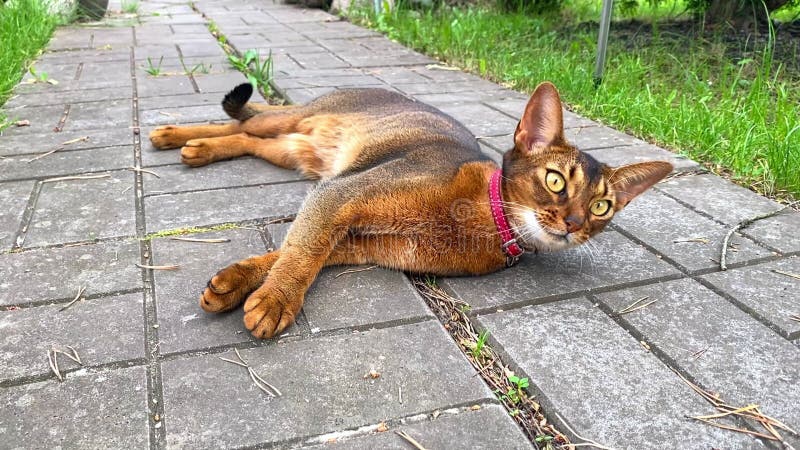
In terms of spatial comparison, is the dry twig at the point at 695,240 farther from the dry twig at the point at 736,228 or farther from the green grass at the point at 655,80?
the green grass at the point at 655,80

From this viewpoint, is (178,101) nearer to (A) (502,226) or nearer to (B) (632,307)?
(A) (502,226)

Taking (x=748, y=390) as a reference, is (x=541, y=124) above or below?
above

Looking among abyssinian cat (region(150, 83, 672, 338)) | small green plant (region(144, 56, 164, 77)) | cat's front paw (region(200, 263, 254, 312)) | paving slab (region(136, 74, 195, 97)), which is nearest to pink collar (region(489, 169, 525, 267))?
abyssinian cat (region(150, 83, 672, 338))

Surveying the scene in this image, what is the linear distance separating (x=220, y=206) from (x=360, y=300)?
930mm

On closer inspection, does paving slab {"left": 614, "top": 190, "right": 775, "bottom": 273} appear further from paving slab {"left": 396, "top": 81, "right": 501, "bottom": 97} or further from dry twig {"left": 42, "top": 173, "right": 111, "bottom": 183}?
dry twig {"left": 42, "top": 173, "right": 111, "bottom": 183}

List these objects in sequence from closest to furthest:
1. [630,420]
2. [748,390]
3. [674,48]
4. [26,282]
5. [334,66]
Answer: [630,420], [748,390], [26,282], [334,66], [674,48]

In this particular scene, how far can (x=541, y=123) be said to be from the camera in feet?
7.13

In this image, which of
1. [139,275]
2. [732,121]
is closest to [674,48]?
[732,121]

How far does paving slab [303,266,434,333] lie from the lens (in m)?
1.83

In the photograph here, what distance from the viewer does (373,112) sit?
3143mm

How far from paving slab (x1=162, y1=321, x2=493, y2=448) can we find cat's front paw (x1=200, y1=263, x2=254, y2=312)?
194 mm

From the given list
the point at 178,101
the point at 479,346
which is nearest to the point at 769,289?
the point at 479,346

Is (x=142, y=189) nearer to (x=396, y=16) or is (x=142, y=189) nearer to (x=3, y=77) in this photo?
(x=3, y=77)

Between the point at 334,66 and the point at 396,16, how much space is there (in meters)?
1.98
